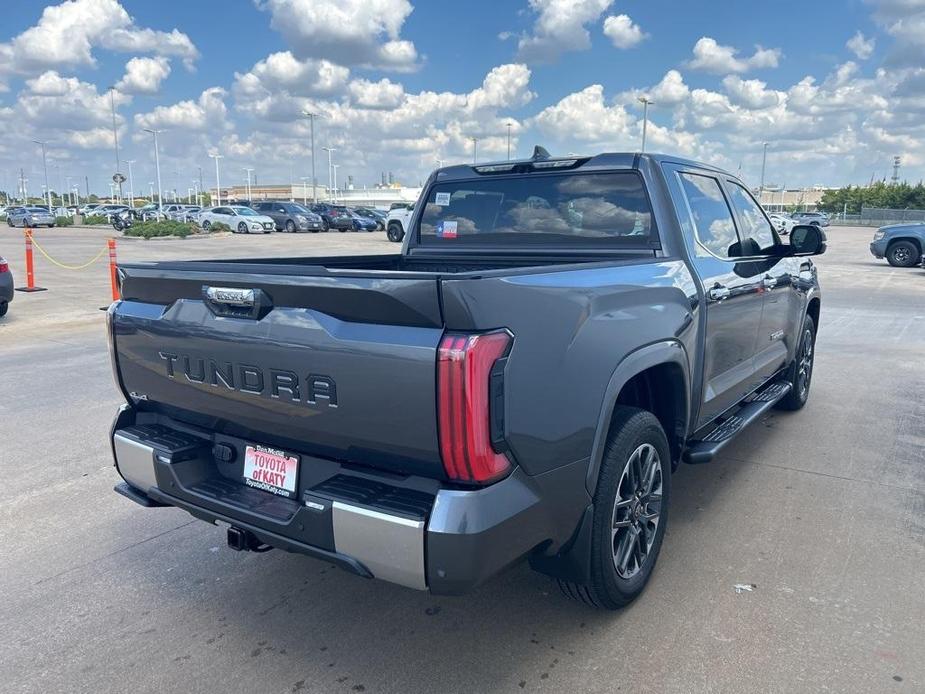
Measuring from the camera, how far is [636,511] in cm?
310

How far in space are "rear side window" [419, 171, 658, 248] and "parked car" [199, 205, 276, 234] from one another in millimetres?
32866

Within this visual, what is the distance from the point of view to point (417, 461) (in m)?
2.29

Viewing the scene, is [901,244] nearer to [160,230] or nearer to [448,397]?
[448,397]

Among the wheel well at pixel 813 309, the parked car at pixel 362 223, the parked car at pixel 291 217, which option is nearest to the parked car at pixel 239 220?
the parked car at pixel 291 217

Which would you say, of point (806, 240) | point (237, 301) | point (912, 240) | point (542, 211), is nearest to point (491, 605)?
point (237, 301)

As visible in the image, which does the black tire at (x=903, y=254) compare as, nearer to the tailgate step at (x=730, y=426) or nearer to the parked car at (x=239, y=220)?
the tailgate step at (x=730, y=426)

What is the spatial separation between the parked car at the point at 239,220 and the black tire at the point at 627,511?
34709 mm

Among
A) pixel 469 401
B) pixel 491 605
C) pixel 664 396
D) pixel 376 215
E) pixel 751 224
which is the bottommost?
pixel 491 605

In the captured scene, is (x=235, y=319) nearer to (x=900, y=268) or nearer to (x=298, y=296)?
(x=298, y=296)

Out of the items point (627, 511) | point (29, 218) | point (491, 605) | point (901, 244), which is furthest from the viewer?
point (29, 218)

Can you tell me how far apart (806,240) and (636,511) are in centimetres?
283

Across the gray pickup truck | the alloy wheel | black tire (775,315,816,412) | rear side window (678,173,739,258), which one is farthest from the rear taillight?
black tire (775,315,816,412)

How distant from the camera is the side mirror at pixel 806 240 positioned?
4877mm

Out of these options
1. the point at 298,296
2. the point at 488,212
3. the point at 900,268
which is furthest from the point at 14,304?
the point at 900,268
